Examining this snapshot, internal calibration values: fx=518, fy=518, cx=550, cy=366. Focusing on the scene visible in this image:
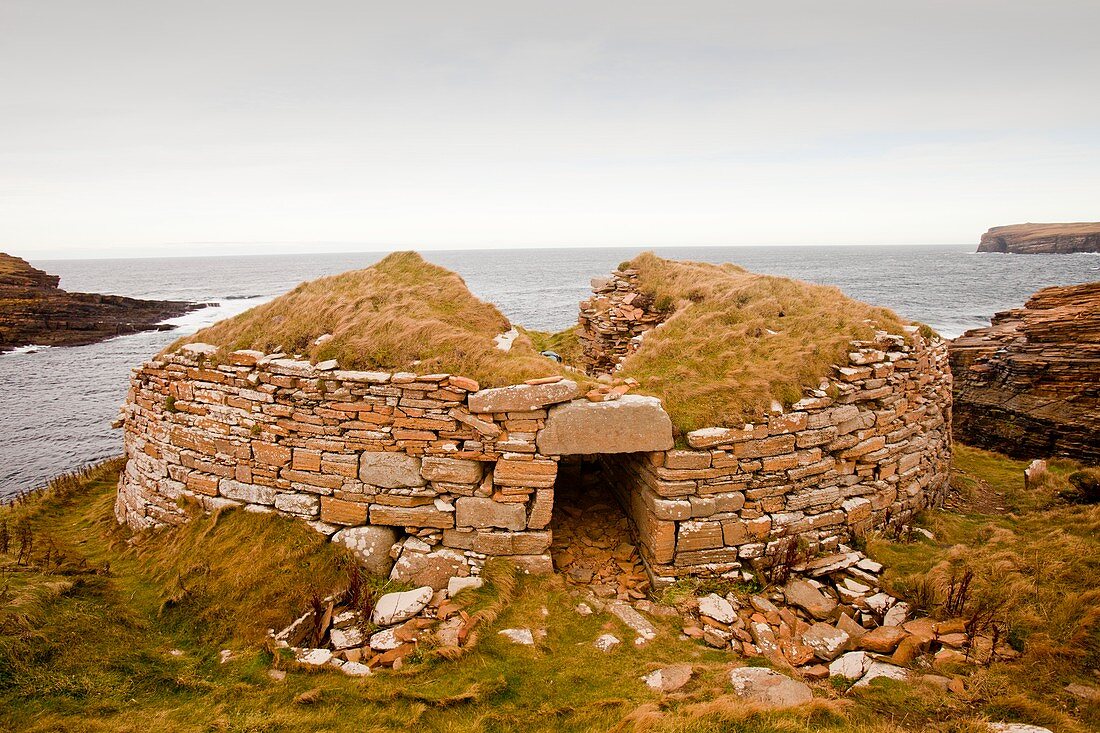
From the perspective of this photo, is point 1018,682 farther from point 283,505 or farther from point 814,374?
point 283,505

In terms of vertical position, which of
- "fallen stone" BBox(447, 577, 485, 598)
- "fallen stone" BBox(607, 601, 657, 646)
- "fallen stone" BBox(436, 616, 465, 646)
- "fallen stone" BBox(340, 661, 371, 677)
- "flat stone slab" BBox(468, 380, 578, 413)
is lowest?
"fallen stone" BBox(607, 601, 657, 646)

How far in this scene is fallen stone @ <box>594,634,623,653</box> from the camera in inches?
245

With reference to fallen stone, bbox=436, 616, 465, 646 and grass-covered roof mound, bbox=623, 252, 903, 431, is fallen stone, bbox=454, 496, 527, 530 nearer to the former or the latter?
fallen stone, bbox=436, 616, 465, 646

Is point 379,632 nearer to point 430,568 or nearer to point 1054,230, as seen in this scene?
point 430,568

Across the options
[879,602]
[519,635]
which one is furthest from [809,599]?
[519,635]

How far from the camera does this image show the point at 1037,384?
1605 centimetres

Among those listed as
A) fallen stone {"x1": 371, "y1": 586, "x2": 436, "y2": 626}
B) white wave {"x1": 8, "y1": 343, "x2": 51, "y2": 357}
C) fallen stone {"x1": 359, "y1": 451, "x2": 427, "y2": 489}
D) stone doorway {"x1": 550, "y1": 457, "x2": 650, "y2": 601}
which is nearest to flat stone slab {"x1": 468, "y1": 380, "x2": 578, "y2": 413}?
fallen stone {"x1": 359, "y1": 451, "x2": 427, "y2": 489}

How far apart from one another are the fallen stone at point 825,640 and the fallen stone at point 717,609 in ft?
2.95

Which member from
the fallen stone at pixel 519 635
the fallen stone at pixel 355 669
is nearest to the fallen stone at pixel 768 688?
the fallen stone at pixel 519 635

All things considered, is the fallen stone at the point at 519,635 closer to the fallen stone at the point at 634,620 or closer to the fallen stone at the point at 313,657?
the fallen stone at the point at 634,620

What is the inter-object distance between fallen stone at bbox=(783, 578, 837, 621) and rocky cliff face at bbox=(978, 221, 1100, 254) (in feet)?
641

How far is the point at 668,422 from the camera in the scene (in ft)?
24.6

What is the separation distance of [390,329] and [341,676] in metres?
4.85

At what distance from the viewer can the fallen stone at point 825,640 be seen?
19.9 ft
